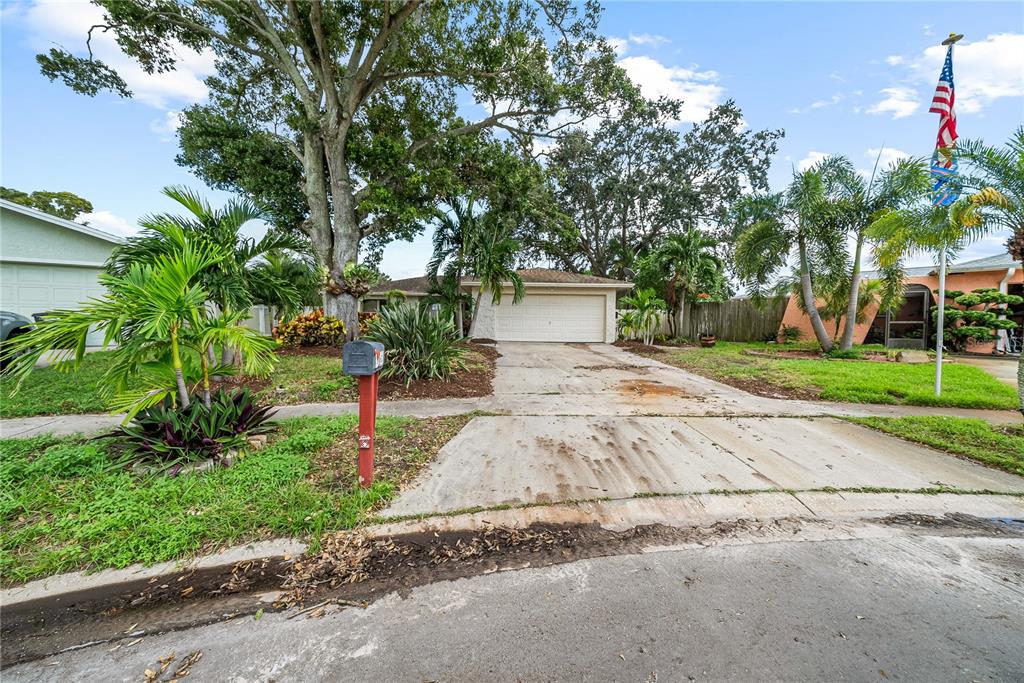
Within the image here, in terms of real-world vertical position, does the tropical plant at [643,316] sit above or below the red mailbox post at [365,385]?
above

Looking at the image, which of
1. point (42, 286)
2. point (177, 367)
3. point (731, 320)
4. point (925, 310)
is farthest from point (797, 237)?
point (42, 286)

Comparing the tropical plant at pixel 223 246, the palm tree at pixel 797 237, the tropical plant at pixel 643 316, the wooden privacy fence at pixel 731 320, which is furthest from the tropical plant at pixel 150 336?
the wooden privacy fence at pixel 731 320

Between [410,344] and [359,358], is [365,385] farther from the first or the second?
[410,344]

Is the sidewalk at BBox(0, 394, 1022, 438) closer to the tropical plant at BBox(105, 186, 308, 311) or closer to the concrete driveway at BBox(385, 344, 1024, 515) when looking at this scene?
the concrete driveway at BBox(385, 344, 1024, 515)

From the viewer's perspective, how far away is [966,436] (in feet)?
14.5

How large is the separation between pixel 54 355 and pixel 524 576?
3.85m

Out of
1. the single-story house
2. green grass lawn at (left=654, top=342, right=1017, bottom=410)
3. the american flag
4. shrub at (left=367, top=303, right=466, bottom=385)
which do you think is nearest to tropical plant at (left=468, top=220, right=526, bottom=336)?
the single-story house

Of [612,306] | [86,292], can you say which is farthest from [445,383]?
[86,292]

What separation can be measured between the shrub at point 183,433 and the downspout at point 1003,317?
1886 cm

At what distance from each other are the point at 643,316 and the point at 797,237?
5.35 metres

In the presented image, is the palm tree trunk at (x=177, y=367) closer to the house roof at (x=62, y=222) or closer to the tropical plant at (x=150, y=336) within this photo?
the tropical plant at (x=150, y=336)

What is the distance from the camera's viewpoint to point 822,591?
2070mm

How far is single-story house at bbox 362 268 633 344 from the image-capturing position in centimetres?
1572

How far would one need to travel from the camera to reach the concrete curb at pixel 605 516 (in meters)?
2.08
